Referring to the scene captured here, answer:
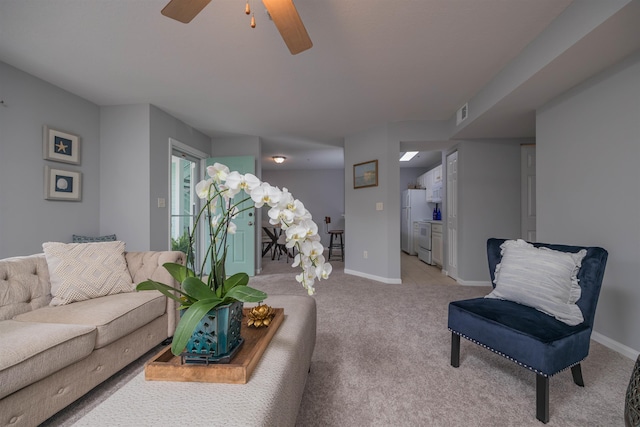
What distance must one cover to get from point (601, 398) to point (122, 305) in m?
2.71

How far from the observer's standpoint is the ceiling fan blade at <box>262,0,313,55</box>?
1.37 m

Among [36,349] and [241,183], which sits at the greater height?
[241,183]

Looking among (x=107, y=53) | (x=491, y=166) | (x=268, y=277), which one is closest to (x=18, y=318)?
(x=107, y=53)

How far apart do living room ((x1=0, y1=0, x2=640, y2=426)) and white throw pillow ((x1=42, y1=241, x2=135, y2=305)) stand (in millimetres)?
1145

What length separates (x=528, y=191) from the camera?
360cm

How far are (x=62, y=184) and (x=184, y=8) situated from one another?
95.4 inches

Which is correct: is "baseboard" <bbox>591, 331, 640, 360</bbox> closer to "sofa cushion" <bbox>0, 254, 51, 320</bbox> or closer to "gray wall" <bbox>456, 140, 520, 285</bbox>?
"gray wall" <bbox>456, 140, 520, 285</bbox>

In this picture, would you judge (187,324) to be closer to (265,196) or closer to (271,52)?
(265,196)

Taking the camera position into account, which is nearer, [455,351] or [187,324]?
[187,324]

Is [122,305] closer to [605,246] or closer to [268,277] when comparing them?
[268,277]

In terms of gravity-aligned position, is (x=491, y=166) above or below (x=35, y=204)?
above

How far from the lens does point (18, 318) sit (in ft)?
4.64

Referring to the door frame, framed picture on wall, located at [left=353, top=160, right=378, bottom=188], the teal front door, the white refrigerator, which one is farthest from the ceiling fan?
the white refrigerator

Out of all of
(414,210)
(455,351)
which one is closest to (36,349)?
(455,351)
